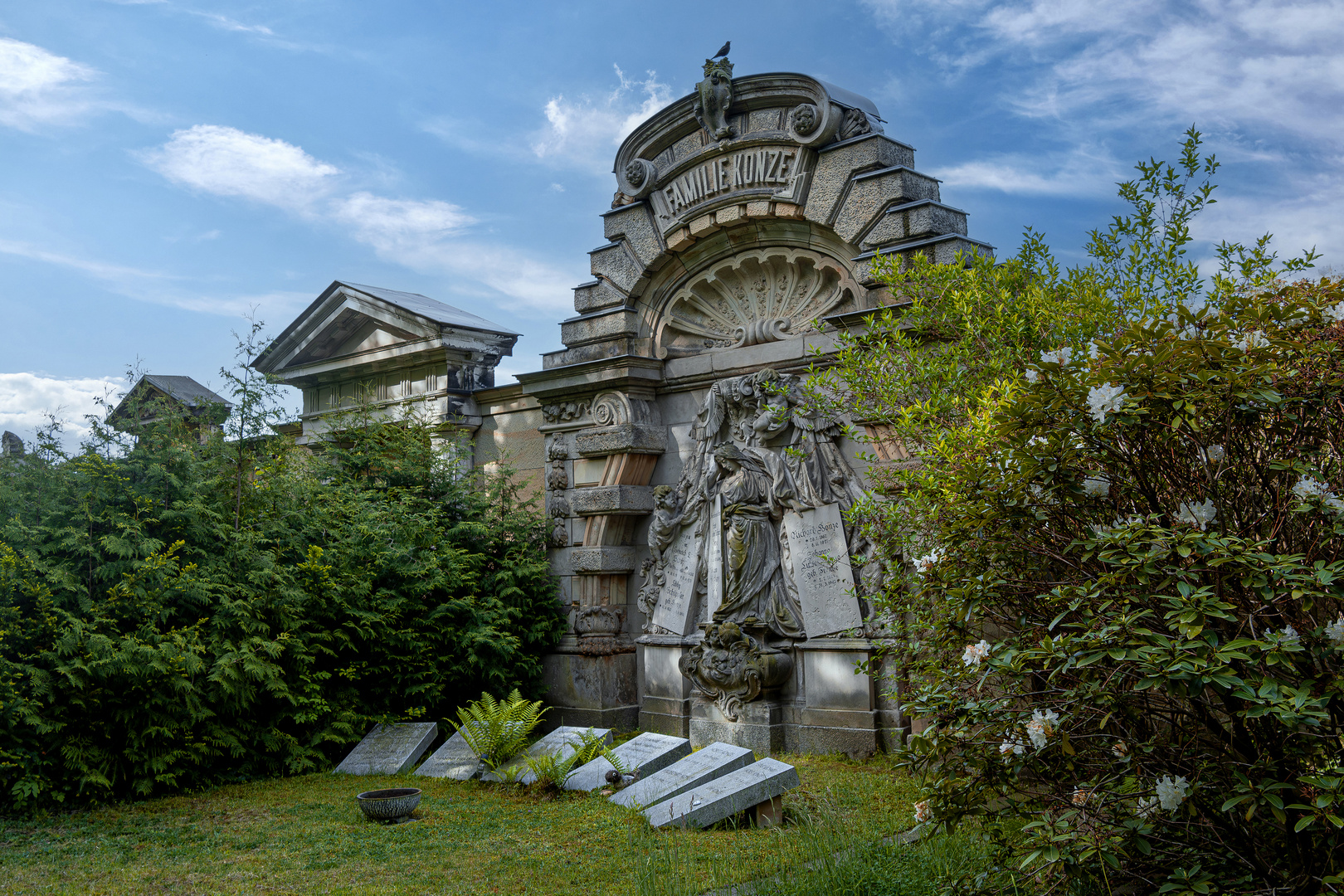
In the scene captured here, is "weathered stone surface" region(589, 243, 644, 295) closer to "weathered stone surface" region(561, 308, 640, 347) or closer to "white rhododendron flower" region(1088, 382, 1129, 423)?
"weathered stone surface" region(561, 308, 640, 347)

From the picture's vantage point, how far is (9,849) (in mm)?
6461

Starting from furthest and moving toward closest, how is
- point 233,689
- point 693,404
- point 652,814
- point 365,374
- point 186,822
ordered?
point 365,374 < point 693,404 < point 233,689 < point 186,822 < point 652,814

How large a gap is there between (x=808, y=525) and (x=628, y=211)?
13.3ft

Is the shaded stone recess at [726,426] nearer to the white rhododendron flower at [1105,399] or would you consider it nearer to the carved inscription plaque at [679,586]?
the carved inscription plaque at [679,586]

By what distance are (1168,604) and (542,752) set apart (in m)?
5.96

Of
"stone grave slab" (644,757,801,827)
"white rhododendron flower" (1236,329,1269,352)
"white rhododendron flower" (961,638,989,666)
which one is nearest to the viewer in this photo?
"white rhododendron flower" (1236,329,1269,352)

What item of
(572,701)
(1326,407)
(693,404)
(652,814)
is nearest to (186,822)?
(652,814)

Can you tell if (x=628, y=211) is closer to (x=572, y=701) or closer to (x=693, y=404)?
(x=693, y=404)

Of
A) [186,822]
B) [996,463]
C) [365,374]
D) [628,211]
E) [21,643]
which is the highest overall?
[628,211]

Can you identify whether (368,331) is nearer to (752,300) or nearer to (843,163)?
(752,300)

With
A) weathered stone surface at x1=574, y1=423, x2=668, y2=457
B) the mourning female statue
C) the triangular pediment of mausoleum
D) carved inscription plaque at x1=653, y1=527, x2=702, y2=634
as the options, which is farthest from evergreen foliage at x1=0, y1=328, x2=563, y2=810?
the mourning female statue

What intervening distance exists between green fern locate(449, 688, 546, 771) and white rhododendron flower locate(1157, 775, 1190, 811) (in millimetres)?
5779

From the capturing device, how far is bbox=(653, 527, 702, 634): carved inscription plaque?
31.7 ft

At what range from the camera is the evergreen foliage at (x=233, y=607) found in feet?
24.5
